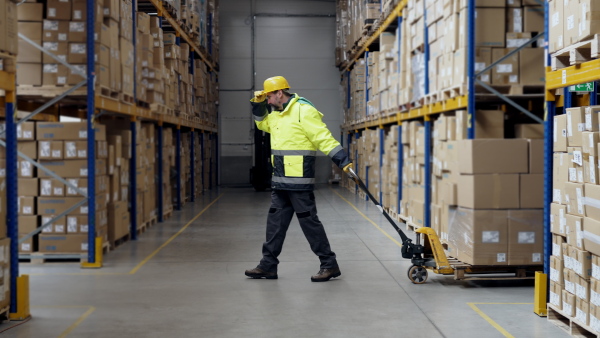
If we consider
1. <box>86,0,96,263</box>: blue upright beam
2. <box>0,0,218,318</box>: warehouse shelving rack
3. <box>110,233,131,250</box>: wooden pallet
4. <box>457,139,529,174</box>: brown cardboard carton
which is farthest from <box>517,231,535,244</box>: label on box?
<box>110,233,131,250</box>: wooden pallet

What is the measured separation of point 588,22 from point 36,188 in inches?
215

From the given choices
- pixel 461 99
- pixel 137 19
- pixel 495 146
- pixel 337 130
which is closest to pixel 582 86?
pixel 495 146

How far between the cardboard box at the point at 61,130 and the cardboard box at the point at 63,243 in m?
1.00

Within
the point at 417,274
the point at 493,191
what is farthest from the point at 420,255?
the point at 493,191

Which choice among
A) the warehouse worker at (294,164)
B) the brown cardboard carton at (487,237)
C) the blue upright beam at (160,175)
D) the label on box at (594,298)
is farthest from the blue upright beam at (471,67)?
the blue upright beam at (160,175)

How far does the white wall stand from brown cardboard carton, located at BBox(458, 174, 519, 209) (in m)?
15.7

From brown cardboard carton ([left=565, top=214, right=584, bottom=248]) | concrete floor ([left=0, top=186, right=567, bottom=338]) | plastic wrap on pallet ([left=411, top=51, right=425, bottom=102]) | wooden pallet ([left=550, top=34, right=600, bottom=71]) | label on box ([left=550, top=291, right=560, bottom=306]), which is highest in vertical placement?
plastic wrap on pallet ([left=411, top=51, right=425, bottom=102])

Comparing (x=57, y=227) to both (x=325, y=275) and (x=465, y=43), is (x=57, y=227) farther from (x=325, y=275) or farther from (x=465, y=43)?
(x=465, y=43)

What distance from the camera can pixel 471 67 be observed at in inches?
273

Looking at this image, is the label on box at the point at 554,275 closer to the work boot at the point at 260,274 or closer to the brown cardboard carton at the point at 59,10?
the work boot at the point at 260,274

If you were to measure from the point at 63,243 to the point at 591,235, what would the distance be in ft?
17.0

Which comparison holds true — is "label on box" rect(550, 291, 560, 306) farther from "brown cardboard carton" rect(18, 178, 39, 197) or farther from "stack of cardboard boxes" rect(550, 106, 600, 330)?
"brown cardboard carton" rect(18, 178, 39, 197)

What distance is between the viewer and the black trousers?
244 inches

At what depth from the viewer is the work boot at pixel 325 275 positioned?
622 centimetres
